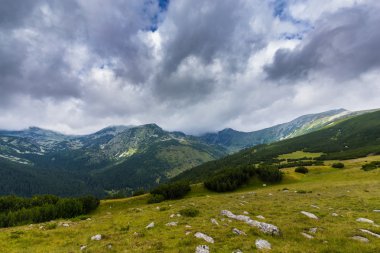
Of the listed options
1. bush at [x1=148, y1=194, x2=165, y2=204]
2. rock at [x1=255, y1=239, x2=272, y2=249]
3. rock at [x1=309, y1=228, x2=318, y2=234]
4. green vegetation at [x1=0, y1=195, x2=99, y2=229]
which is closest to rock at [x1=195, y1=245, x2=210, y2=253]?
rock at [x1=255, y1=239, x2=272, y2=249]

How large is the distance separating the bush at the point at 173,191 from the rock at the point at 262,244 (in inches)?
1923

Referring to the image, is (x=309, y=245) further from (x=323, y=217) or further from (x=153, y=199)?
(x=153, y=199)

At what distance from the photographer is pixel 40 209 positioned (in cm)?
4712

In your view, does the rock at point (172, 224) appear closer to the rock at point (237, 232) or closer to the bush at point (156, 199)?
the rock at point (237, 232)

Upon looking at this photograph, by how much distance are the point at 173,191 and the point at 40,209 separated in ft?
105

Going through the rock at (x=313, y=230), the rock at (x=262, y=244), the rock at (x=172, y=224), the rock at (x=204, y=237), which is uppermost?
the rock at (x=204, y=237)

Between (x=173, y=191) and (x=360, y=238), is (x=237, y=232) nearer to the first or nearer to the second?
(x=360, y=238)

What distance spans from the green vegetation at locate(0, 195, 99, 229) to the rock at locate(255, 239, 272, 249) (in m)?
45.6

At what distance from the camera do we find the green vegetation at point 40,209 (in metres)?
43.0

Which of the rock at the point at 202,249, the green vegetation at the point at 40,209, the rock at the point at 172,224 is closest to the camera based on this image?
the rock at the point at 202,249

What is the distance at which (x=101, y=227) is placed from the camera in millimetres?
21969

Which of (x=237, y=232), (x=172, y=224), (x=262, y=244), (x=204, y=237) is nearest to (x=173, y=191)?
(x=172, y=224)

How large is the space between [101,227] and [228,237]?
14057 millimetres

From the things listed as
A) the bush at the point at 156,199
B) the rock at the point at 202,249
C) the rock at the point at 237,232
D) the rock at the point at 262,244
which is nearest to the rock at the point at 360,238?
the rock at the point at 262,244
